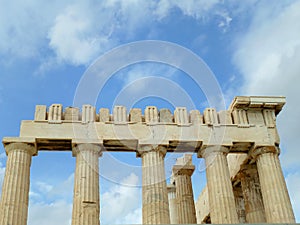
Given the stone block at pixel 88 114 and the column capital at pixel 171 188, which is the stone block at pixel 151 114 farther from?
the column capital at pixel 171 188

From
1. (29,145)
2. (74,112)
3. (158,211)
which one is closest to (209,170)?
(158,211)

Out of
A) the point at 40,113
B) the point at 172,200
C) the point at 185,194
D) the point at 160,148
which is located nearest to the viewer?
the point at 160,148

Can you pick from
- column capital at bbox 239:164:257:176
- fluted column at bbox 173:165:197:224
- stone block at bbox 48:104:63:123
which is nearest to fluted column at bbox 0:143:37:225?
stone block at bbox 48:104:63:123

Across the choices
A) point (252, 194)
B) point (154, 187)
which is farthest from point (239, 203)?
point (154, 187)

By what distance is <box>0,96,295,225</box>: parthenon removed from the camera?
26.2 metres

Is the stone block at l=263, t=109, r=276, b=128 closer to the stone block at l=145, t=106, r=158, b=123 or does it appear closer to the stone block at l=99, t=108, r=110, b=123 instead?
the stone block at l=145, t=106, r=158, b=123

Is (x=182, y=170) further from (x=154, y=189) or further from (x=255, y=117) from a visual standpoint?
(x=154, y=189)

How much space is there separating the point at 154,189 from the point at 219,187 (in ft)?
12.9

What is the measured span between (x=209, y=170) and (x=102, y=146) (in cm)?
681

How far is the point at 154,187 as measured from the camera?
2694cm

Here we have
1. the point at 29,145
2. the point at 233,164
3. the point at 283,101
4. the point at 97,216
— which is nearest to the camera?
the point at 97,216

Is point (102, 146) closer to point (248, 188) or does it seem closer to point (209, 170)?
point (209, 170)

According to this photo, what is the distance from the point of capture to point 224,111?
30.7 m

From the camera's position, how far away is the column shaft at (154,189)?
26109mm
